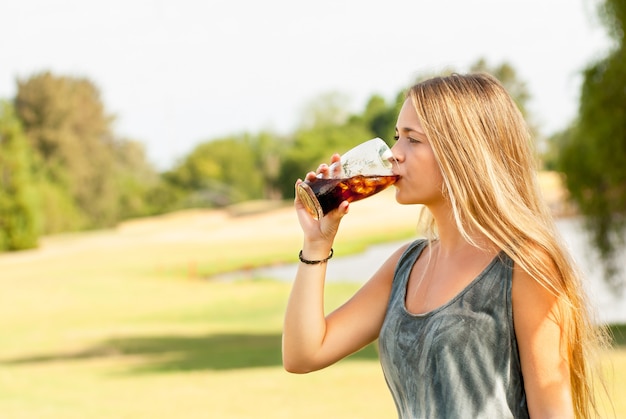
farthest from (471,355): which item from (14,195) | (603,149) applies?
(14,195)

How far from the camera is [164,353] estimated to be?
1625 centimetres

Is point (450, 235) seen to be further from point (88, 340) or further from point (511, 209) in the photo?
point (88, 340)

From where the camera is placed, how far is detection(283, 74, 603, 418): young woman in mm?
1930

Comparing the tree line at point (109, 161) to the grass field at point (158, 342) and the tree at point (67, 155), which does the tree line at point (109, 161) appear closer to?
the tree at point (67, 155)

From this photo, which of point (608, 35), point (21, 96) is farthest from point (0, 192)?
point (608, 35)

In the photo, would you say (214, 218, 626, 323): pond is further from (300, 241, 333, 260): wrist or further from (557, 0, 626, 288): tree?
(300, 241, 333, 260): wrist

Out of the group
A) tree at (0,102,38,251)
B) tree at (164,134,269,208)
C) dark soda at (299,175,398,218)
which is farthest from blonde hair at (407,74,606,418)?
tree at (164,134,269,208)

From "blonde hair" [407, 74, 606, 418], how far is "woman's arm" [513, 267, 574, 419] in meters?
0.03

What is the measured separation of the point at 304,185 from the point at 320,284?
237mm

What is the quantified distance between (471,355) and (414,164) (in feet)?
1.40

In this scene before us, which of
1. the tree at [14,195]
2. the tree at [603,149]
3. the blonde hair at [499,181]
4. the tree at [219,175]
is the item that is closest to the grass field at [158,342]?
→ the blonde hair at [499,181]

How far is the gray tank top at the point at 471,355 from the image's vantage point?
6.42 ft

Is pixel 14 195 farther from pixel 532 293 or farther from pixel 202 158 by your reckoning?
pixel 532 293

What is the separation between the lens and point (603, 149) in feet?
44.9
